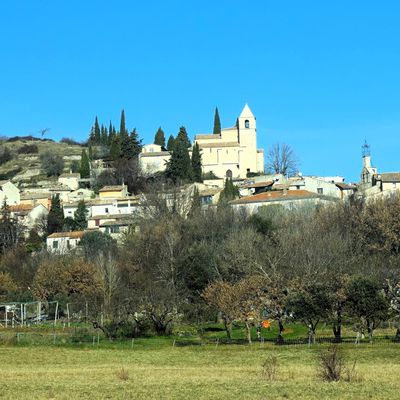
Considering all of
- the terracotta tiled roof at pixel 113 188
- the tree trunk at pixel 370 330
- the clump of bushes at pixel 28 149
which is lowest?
the tree trunk at pixel 370 330

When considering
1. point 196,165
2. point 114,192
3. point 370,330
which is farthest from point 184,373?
point 196,165

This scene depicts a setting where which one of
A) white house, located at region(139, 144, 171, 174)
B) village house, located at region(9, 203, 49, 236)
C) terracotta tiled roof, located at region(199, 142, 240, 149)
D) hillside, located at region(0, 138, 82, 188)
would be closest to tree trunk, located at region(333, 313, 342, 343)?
village house, located at region(9, 203, 49, 236)

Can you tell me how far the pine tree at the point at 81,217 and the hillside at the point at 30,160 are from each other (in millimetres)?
32177

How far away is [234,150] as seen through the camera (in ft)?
392

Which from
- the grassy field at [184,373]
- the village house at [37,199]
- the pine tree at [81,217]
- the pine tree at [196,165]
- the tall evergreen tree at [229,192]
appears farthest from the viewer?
the village house at [37,199]

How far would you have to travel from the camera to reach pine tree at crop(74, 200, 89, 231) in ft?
326

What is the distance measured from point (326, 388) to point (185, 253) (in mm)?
40258

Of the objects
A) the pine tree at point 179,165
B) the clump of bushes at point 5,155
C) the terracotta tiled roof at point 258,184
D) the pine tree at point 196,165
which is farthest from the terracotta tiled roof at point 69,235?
the clump of bushes at point 5,155

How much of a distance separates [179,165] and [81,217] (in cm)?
1601

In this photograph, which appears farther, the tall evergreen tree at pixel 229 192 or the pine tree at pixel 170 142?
the pine tree at pixel 170 142

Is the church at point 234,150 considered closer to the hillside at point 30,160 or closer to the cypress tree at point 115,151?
the cypress tree at point 115,151

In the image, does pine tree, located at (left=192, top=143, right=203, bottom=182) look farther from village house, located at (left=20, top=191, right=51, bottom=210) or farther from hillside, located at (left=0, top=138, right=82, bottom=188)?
hillside, located at (left=0, top=138, right=82, bottom=188)

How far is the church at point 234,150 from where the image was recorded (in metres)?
119

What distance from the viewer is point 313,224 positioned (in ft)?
213
